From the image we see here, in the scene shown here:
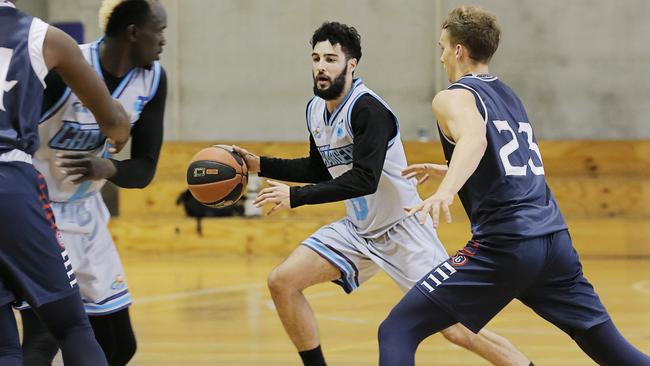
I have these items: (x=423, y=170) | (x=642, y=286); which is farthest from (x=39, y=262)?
(x=642, y=286)

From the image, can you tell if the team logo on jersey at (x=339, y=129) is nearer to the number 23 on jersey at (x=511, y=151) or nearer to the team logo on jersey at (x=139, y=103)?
the team logo on jersey at (x=139, y=103)

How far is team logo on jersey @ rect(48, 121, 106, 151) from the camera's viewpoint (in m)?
3.86

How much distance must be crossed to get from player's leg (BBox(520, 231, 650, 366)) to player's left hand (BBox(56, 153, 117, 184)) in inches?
61.7

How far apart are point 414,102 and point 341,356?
7.66m

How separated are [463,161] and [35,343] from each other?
173 cm

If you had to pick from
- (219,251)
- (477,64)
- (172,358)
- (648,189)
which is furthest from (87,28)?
(477,64)

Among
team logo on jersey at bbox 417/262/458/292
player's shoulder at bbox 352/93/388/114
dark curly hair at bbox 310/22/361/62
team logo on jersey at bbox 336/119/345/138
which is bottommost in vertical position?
team logo on jersey at bbox 417/262/458/292

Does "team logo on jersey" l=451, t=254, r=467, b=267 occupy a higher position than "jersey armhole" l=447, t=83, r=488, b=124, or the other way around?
"jersey armhole" l=447, t=83, r=488, b=124

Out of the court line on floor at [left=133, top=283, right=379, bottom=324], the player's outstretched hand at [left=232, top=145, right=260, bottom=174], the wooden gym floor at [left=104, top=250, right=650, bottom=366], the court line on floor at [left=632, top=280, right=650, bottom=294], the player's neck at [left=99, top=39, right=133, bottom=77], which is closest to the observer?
the player's neck at [left=99, top=39, right=133, bottom=77]

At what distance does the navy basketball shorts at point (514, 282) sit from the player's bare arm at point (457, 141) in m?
0.21

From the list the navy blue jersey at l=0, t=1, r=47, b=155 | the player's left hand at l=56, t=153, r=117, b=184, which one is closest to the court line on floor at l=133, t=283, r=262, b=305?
the player's left hand at l=56, t=153, r=117, b=184

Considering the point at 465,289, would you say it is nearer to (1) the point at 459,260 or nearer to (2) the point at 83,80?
(1) the point at 459,260

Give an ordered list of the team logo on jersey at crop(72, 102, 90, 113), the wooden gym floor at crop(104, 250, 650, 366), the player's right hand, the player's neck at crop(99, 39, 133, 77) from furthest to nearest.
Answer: the wooden gym floor at crop(104, 250, 650, 366) → the player's neck at crop(99, 39, 133, 77) → the team logo on jersey at crop(72, 102, 90, 113) → the player's right hand

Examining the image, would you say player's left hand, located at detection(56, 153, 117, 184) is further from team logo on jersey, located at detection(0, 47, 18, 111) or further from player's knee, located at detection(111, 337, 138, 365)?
player's knee, located at detection(111, 337, 138, 365)
